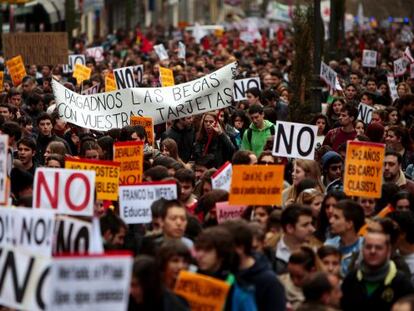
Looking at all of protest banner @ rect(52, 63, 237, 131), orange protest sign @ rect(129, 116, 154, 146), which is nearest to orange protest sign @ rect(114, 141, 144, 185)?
Result: orange protest sign @ rect(129, 116, 154, 146)

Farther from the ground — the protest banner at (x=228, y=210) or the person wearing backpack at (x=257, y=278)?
the protest banner at (x=228, y=210)

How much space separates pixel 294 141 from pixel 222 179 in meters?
2.03

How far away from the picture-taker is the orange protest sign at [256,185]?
12.0 m

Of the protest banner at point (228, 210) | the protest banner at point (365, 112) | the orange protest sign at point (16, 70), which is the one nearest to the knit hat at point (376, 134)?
the protest banner at point (365, 112)

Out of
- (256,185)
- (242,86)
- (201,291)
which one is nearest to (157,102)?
(242,86)

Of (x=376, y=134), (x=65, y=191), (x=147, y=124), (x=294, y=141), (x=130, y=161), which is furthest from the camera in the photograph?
(x=147, y=124)

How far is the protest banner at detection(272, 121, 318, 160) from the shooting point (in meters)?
15.4

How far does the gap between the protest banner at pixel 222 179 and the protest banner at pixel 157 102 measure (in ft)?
16.4

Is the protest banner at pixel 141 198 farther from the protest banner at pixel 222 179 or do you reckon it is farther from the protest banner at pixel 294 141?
the protest banner at pixel 294 141

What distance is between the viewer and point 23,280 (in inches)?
346

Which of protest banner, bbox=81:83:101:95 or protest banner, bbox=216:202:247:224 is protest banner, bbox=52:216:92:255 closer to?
protest banner, bbox=216:202:247:224

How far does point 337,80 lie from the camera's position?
25078 millimetres

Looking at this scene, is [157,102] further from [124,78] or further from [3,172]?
[3,172]

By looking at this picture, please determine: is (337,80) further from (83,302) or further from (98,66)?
(83,302)
